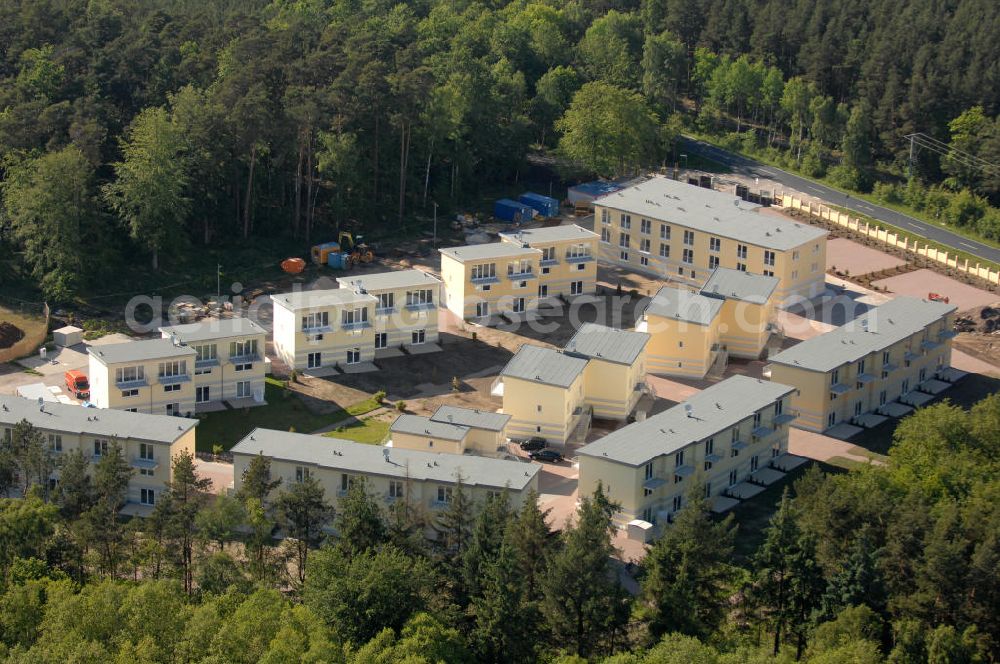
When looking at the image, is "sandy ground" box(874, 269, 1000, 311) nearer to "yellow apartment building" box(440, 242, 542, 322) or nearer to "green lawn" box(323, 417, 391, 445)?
"yellow apartment building" box(440, 242, 542, 322)

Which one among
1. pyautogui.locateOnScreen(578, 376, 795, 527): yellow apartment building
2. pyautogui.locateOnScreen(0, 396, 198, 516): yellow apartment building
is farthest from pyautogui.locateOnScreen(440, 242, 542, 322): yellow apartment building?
pyautogui.locateOnScreen(0, 396, 198, 516): yellow apartment building

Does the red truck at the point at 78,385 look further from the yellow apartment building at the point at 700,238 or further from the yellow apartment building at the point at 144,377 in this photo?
the yellow apartment building at the point at 700,238

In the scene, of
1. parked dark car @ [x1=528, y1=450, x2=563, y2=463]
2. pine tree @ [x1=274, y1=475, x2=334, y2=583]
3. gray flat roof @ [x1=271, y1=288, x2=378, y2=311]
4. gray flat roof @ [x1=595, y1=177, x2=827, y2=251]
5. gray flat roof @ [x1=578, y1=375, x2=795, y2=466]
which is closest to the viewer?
pine tree @ [x1=274, y1=475, x2=334, y2=583]

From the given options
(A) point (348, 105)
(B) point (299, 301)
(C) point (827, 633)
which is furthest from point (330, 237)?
(C) point (827, 633)

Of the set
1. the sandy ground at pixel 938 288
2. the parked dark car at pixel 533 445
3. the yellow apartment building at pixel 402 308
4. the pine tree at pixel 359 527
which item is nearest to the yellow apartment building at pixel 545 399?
the parked dark car at pixel 533 445

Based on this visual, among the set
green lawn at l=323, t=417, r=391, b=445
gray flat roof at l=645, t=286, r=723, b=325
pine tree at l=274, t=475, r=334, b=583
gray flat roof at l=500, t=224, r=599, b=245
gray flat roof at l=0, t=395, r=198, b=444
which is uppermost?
gray flat roof at l=500, t=224, r=599, b=245

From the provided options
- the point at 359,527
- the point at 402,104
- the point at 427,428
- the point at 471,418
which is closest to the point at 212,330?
the point at 427,428

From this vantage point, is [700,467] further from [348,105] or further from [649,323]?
[348,105]
